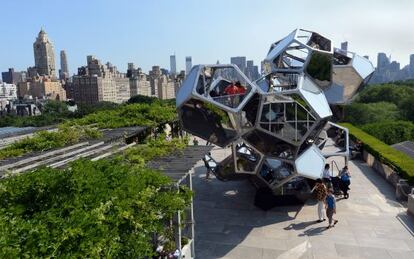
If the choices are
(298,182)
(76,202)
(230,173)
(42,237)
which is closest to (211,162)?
(230,173)

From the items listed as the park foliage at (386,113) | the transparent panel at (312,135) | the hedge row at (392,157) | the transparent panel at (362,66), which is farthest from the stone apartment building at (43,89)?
the transparent panel at (312,135)

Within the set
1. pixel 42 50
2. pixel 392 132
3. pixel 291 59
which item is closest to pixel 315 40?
pixel 291 59

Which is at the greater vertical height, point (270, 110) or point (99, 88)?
point (270, 110)

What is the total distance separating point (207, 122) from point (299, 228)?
14.5 feet

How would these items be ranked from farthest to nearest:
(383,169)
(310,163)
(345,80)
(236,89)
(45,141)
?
1. (383,169)
2. (345,80)
3. (310,163)
4. (236,89)
5. (45,141)

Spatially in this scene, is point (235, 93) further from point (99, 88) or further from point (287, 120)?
point (99, 88)

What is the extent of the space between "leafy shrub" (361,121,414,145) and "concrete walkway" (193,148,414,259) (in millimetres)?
14549

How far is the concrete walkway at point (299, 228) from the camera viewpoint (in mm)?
11094

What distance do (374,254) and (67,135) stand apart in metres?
9.40

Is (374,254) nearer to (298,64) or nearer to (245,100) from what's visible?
(245,100)

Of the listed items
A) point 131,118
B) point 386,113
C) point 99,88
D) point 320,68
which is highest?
point 320,68

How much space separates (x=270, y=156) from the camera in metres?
13.0

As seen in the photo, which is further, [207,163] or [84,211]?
[207,163]

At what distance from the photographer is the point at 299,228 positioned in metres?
12.7
